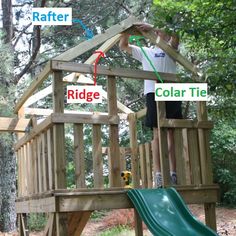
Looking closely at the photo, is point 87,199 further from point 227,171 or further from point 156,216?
point 227,171

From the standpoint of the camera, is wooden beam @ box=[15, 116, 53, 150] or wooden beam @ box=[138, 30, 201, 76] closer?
wooden beam @ box=[15, 116, 53, 150]

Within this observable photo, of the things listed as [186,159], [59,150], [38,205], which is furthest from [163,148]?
[38,205]

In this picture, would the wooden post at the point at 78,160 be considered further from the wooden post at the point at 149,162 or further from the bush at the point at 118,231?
the bush at the point at 118,231

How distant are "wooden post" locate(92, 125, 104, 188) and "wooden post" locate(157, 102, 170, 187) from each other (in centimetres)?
66

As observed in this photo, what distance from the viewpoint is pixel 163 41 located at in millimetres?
5004

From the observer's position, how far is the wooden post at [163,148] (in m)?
4.56

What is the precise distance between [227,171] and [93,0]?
568 centimetres

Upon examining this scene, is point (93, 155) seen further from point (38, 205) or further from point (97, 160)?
A: point (38, 205)

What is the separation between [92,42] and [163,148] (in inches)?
51.9

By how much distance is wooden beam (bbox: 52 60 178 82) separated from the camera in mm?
4250

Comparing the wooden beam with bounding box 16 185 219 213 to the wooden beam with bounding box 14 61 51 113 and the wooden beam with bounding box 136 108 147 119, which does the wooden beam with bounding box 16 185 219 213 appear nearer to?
the wooden beam with bounding box 14 61 51 113

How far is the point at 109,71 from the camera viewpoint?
456 cm

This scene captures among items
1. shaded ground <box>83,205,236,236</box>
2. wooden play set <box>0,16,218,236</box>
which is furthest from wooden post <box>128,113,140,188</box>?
shaded ground <box>83,205,236,236</box>

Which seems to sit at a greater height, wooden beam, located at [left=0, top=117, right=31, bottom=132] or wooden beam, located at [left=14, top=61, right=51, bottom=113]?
wooden beam, located at [left=14, top=61, right=51, bottom=113]
